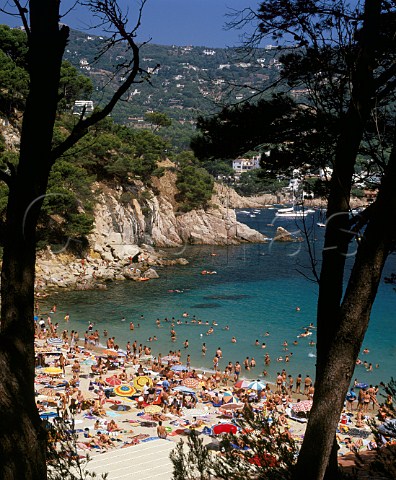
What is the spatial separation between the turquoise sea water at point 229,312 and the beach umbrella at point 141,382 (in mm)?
5276

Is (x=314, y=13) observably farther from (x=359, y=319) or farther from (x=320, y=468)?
(x=320, y=468)

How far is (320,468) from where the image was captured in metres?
3.08

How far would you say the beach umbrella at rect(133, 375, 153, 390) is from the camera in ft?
61.4

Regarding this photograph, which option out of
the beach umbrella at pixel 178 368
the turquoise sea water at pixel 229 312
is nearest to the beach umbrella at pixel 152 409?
the beach umbrella at pixel 178 368

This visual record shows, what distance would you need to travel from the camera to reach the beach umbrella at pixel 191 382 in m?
19.3

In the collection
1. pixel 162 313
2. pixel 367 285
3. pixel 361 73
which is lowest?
pixel 162 313

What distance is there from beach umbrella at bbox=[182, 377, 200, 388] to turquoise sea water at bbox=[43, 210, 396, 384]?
13.6 feet

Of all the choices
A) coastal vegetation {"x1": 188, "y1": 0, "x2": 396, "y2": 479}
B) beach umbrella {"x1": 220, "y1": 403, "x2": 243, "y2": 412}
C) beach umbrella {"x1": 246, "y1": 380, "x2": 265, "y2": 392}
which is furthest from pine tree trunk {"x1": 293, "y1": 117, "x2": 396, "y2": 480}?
beach umbrella {"x1": 246, "y1": 380, "x2": 265, "y2": 392}

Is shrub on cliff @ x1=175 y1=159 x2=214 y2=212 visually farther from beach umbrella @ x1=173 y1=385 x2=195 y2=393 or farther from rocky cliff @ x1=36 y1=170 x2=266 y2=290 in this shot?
beach umbrella @ x1=173 y1=385 x2=195 y2=393

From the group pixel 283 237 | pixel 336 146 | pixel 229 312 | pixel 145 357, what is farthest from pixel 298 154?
pixel 283 237

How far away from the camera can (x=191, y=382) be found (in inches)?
766

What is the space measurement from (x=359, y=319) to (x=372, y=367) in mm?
22386

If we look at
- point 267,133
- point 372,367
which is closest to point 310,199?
point 267,133

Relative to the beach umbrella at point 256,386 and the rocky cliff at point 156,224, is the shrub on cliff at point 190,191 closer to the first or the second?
the rocky cliff at point 156,224
